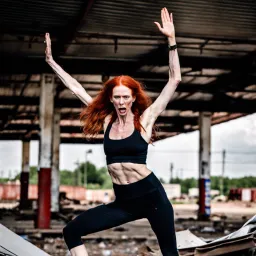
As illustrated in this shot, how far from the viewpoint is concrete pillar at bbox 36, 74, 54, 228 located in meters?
18.0

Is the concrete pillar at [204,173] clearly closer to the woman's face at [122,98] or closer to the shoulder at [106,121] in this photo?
the shoulder at [106,121]

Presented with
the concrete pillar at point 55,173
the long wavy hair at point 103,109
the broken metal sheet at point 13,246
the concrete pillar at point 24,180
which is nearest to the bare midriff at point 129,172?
the long wavy hair at point 103,109

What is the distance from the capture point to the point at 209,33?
561 inches

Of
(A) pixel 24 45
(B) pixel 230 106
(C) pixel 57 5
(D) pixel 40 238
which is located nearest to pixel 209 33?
(C) pixel 57 5

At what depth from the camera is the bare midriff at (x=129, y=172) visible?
3688 millimetres

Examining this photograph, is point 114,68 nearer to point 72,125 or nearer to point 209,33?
point 209,33

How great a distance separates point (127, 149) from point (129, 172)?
0.14 metres

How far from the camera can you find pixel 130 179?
3.70 meters

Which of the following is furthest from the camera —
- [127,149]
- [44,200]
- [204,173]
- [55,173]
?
[55,173]

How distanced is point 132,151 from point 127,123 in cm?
23

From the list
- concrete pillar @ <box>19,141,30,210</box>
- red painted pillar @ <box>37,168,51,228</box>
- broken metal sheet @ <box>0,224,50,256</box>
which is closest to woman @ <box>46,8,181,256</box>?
broken metal sheet @ <box>0,224,50,256</box>

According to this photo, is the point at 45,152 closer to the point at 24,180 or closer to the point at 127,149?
the point at 127,149

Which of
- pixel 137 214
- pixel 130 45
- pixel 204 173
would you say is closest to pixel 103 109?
pixel 137 214

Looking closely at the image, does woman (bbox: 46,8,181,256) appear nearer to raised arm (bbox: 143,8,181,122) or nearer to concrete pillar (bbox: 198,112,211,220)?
raised arm (bbox: 143,8,181,122)
